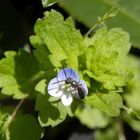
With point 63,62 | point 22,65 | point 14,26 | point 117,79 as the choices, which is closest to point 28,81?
point 22,65

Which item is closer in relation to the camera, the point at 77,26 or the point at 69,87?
the point at 69,87

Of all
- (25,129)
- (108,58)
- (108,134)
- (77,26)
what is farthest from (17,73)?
(108,134)

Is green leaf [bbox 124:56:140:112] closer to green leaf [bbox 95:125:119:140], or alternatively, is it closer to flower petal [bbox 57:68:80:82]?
green leaf [bbox 95:125:119:140]

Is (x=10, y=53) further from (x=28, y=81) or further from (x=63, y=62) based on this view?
(x=63, y=62)

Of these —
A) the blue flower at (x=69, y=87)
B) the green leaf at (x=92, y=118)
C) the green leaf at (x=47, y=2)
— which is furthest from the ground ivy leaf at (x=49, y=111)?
the green leaf at (x=92, y=118)

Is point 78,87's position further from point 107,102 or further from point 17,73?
point 17,73

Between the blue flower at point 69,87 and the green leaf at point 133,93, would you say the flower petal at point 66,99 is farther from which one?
the green leaf at point 133,93
